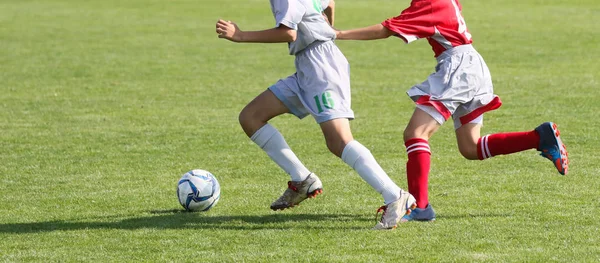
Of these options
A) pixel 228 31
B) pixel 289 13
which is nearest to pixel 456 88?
pixel 289 13

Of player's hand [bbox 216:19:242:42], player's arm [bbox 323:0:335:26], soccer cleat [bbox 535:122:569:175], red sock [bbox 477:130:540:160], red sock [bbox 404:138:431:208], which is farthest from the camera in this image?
player's arm [bbox 323:0:335:26]

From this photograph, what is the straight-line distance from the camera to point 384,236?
6289mm

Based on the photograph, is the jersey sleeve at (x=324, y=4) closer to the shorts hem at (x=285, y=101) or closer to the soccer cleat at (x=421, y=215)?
the shorts hem at (x=285, y=101)

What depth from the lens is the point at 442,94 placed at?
6.77 metres

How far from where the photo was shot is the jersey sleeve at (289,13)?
6.41 m

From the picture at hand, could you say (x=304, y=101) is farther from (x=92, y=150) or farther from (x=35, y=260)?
(x=92, y=150)

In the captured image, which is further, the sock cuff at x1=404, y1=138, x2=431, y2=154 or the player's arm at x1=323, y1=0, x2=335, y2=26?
the player's arm at x1=323, y1=0, x2=335, y2=26

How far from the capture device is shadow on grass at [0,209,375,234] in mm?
6730

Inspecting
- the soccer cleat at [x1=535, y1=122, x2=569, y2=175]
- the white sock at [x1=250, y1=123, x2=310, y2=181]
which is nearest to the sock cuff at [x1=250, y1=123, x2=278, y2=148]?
the white sock at [x1=250, y1=123, x2=310, y2=181]

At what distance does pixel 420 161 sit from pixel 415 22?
908mm

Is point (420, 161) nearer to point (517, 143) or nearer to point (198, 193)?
point (517, 143)

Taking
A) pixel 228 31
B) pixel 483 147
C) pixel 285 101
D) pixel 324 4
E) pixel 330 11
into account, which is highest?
pixel 228 31

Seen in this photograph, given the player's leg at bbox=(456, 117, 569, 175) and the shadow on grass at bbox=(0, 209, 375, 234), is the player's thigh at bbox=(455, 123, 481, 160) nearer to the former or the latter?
the player's leg at bbox=(456, 117, 569, 175)

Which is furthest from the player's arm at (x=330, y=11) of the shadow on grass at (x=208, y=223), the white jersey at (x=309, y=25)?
the shadow on grass at (x=208, y=223)
